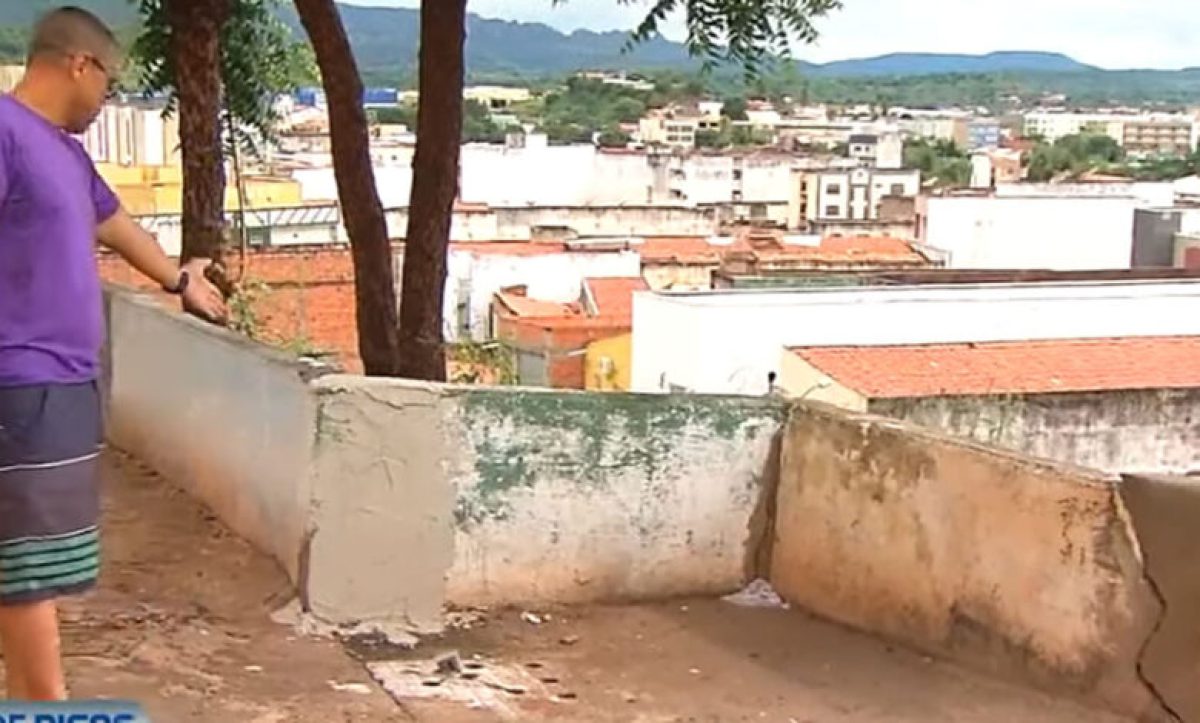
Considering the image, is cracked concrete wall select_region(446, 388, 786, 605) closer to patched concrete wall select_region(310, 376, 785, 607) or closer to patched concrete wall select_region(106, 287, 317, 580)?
patched concrete wall select_region(310, 376, 785, 607)

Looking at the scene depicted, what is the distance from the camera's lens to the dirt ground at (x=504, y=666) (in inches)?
165

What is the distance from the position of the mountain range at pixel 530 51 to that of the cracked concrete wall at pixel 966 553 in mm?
2488

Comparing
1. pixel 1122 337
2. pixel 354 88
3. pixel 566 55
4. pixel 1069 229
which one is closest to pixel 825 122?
pixel 566 55

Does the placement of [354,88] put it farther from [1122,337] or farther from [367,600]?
[1122,337]

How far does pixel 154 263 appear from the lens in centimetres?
346

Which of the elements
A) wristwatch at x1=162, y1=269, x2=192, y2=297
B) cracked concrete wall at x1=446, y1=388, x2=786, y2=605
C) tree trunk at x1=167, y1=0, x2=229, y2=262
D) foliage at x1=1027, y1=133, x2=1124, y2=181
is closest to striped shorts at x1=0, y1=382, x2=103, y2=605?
wristwatch at x1=162, y1=269, x2=192, y2=297

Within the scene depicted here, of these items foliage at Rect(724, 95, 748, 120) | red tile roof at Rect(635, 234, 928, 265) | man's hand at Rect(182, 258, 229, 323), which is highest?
foliage at Rect(724, 95, 748, 120)

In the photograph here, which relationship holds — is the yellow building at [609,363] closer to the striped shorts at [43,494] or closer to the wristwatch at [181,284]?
the wristwatch at [181,284]

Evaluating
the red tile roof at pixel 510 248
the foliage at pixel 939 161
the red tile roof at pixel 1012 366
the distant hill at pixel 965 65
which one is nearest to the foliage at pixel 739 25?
the red tile roof at pixel 1012 366

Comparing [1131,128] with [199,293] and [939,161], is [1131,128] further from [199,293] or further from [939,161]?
[199,293]

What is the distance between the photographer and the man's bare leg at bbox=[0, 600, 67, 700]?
118 inches

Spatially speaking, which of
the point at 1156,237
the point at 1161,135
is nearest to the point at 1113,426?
the point at 1156,237

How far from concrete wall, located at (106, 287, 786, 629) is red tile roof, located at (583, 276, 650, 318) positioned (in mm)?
22029

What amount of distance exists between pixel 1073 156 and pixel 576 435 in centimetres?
7623
